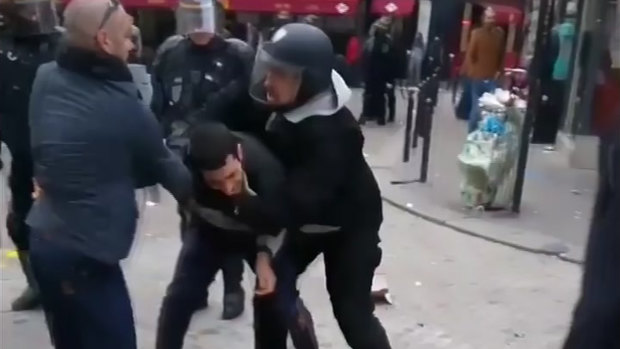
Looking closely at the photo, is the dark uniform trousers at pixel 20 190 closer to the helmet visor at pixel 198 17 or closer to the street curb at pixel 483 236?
the helmet visor at pixel 198 17

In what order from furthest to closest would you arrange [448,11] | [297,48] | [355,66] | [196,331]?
[355,66] < [448,11] < [196,331] < [297,48]

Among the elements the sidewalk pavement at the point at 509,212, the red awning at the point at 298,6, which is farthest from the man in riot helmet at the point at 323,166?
the red awning at the point at 298,6

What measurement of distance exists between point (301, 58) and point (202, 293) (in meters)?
1.04

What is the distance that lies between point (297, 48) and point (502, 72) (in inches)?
433

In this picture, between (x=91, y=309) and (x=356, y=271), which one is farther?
(x=356, y=271)

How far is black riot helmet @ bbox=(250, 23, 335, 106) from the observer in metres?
3.66

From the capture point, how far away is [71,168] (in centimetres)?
330

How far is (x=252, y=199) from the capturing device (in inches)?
143

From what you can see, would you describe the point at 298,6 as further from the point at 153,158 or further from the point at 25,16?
the point at 153,158

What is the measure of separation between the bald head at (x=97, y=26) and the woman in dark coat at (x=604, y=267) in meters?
2.01

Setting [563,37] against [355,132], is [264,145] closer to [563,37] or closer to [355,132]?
[355,132]

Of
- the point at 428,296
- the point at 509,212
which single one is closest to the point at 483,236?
the point at 509,212

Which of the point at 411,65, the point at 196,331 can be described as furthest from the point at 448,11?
the point at 196,331

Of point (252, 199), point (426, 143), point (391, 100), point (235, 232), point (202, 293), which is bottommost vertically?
point (391, 100)
